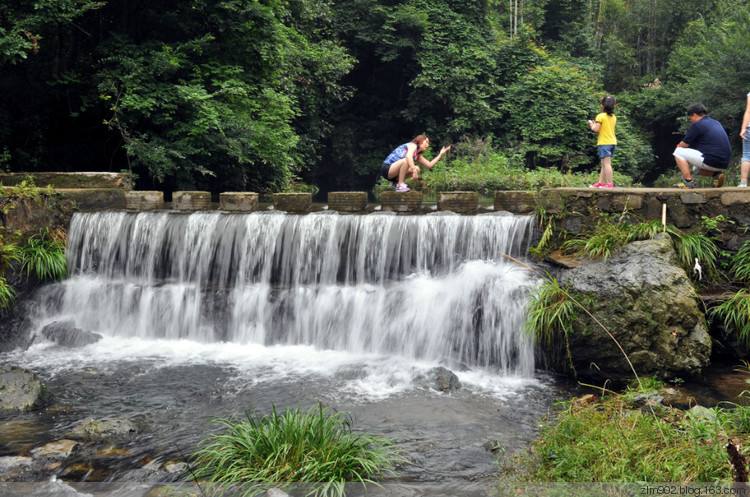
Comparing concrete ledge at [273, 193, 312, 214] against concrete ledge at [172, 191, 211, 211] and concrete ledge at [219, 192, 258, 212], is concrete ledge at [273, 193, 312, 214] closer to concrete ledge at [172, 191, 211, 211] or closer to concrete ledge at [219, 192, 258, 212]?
concrete ledge at [219, 192, 258, 212]

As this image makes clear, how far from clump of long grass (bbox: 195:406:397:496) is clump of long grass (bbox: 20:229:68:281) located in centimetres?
650

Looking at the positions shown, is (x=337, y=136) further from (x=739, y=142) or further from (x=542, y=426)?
(x=542, y=426)

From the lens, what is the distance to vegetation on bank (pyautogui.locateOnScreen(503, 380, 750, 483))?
13.5 feet

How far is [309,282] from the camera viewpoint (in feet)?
32.1

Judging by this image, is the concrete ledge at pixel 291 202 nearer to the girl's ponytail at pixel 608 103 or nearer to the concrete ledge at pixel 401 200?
the concrete ledge at pixel 401 200

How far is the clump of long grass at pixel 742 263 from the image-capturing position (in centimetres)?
775

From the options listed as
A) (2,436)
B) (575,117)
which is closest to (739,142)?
(575,117)

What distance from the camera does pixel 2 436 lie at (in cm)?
589

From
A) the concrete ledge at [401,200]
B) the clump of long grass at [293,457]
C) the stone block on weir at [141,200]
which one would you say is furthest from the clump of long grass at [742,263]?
the stone block on weir at [141,200]

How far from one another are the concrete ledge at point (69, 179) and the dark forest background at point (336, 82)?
4.33 ft

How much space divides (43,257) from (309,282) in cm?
450

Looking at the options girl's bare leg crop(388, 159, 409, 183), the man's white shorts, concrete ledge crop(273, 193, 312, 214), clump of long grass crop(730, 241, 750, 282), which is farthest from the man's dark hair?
concrete ledge crop(273, 193, 312, 214)

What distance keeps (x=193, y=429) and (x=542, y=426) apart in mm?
3369

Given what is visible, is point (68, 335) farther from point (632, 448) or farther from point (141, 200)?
point (632, 448)
